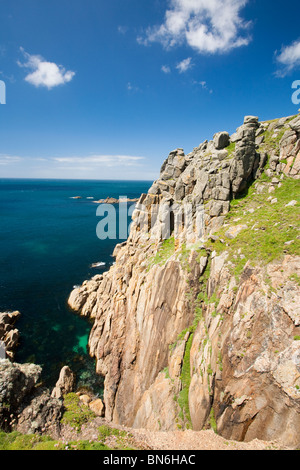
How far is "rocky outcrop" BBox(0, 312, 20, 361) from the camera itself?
3164cm

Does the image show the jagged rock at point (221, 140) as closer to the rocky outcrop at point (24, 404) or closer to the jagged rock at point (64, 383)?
the rocky outcrop at point (24, 404)

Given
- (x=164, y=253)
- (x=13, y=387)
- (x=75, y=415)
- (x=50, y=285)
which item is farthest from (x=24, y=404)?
(x=50, y=285)

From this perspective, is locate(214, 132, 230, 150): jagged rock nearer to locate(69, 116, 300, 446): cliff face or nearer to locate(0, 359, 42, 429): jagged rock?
locate(69, 116, 300, 446): cliff face

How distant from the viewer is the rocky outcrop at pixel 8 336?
3164cm

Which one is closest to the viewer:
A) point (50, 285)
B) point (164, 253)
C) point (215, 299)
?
point (215, 299)

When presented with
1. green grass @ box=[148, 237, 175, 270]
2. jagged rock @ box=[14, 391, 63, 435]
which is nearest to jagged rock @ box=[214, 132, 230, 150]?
green grass @ box=[148, 237, 175, 270]

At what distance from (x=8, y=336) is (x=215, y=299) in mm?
35869

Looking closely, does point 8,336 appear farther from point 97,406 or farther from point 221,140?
point 221,140

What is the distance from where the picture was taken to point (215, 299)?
62.1 feet

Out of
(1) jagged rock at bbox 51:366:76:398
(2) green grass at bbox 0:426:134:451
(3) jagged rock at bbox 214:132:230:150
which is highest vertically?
(3) jagged rock at bbox 214:132:230:150

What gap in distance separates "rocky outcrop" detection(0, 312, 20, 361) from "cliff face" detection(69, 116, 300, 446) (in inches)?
504

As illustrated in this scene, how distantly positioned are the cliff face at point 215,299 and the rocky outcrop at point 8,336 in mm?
12814

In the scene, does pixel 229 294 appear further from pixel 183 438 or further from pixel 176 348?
pixel 183 438
